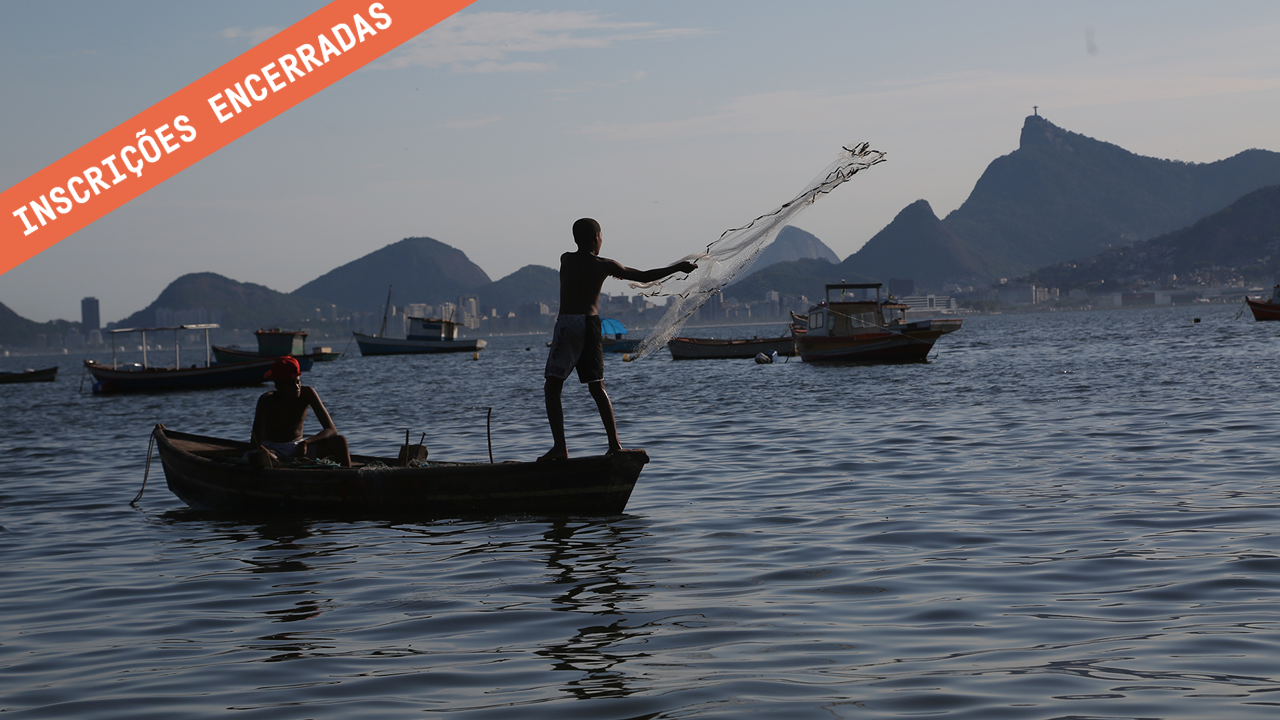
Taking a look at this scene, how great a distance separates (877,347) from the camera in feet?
154

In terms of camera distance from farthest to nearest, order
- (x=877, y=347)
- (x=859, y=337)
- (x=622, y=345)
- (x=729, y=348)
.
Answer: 1. (x=622, y=345)
2. (x=729, y=348)
3. (x=859, y=337)
4. (x=877, y=347)

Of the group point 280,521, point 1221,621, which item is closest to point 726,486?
point 280,521

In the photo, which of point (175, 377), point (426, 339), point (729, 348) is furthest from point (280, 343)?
point (729, 348)

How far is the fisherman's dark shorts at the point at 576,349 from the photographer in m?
10.3

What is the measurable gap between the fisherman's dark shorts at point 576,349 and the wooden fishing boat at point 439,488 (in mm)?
1008

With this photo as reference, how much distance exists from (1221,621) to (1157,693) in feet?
4.94

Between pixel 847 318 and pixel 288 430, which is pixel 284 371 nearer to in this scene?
pixel 288 430

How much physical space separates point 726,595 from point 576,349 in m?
3.63

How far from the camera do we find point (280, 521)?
12.2 m

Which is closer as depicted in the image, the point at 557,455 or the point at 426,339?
the point at 557,455

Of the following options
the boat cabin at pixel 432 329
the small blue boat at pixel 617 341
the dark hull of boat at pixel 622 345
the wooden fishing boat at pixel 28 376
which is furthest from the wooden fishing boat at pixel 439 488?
the boat cabin at pixel 432 329

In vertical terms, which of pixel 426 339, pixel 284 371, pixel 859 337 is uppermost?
pixel 426 339

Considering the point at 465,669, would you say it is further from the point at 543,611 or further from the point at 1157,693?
the point at 1157,693

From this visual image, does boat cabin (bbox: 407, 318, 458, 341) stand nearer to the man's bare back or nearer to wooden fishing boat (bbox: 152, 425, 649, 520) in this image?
wooden fishing boat (bbox: 152, 425, 649, 520)
